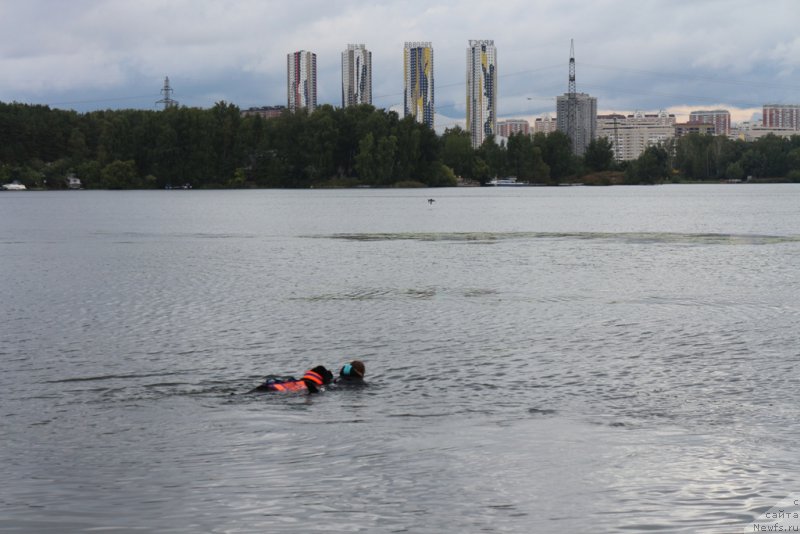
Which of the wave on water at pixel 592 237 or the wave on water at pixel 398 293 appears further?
the wave on water at pixel 592 237

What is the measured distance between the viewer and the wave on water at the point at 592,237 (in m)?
74.1

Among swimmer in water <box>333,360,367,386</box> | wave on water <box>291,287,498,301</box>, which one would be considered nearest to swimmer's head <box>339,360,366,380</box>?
swimmer in water <box>333,360,367,386</box>

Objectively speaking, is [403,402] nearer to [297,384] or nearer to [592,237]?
[297,384]

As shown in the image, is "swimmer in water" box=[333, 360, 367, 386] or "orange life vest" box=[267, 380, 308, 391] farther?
"swimmer in water" box=[333, 360, 367, 386]

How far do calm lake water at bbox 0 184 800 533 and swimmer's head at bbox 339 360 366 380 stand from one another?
20.5 inches

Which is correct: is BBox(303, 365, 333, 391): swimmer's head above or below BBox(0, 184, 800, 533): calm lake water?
above

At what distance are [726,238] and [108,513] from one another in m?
70.3

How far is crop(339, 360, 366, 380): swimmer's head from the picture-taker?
70.0 feet

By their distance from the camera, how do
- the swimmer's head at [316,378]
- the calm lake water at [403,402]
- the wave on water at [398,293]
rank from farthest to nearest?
the wave on water at [398,293] < the swimmer's head at [316,378] < the calm lake water at [403,402]

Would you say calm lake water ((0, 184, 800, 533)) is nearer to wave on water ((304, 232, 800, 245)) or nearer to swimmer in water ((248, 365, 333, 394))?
swimmer in water ((248, 365, 333, 394))

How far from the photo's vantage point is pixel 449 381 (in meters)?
22.3

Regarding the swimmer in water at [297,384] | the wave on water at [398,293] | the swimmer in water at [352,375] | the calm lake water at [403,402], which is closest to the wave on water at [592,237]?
the calm lake water at [403,402]

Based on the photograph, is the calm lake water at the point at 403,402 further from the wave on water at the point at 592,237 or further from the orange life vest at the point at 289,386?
the wave on water at the point at 592,237

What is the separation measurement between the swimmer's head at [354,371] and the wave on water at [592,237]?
51.8m
